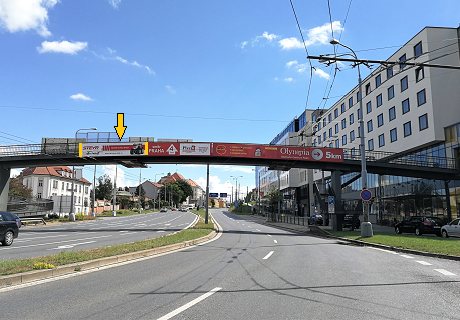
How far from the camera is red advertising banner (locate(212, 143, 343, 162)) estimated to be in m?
29.2

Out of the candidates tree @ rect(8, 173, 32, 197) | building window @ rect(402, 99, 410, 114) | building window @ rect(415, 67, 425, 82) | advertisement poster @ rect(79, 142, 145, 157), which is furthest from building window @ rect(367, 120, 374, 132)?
tree @ rect(8, 173, 32, 197)

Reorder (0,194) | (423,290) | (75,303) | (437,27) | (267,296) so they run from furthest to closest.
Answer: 1. (437,27)
2. (0,194)
3. (423,290)
4. (267,296)
5. (75,303)

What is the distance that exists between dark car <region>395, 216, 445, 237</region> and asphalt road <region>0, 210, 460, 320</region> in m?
15.8

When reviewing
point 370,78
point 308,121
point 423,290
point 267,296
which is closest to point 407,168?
point 370,78

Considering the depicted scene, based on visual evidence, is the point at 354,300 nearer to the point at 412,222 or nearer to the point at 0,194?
the point at 412,222

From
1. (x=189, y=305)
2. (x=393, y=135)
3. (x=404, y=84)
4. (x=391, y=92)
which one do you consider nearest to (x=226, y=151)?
(x=393, y=135)

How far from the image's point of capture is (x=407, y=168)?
28656 mm

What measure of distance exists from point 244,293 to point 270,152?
23.7 m

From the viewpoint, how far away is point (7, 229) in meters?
15.3

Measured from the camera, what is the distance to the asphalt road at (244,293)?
5043 mm

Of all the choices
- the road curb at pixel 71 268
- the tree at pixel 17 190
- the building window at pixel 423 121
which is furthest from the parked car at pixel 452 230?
the tree at pixel 17 190

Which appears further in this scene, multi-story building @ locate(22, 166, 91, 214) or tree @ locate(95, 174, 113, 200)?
tree @ locate(95, 174, 113, 200)

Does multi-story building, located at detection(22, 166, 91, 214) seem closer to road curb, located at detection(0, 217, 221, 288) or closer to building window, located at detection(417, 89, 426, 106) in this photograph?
road curb, located at detection(0, 217, 221, 288)

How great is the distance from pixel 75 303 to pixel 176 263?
471 cm
